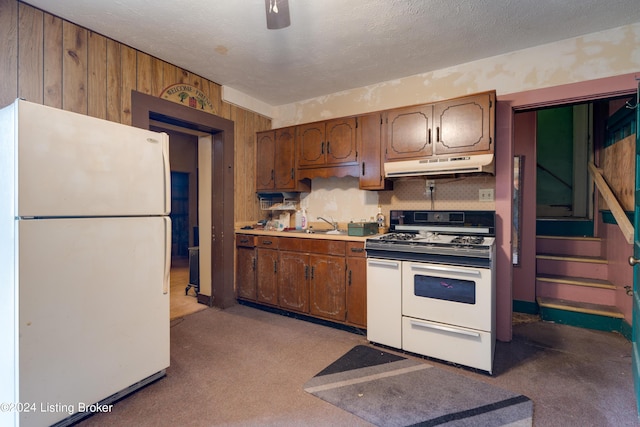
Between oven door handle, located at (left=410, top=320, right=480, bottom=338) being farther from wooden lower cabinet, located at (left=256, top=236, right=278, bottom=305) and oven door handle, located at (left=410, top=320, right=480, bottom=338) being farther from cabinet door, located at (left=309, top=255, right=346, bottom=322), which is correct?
wooden lower cabinet, located at (left=256, top=236, right=278, bottom=305)

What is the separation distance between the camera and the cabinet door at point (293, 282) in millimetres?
3143

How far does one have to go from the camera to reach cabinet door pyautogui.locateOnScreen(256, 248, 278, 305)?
3.37 metres

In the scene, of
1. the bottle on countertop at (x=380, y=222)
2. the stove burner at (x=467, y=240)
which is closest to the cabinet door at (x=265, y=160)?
the bottle on countertop at (x=380, y=222)

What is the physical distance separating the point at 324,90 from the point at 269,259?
2.12 m

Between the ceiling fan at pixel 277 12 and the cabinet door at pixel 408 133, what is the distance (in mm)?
1591

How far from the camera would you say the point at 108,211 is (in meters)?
1.80

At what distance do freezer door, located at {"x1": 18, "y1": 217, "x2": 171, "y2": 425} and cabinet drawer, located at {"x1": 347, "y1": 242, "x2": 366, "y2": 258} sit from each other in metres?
1.57

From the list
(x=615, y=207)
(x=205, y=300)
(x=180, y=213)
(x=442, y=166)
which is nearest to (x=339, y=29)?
(x=442, y=166)

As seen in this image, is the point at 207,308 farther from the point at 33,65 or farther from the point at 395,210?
the point at 33,65

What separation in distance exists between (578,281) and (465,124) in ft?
7.52

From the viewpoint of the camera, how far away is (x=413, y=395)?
1.92m

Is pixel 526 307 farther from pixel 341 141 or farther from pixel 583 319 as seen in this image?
pixel 341 141

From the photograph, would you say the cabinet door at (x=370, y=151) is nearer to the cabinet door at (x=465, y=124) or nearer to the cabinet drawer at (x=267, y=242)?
the cabinet door at (x=465, y=124)

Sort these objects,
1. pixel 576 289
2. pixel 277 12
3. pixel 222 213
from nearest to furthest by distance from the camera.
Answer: pixel 277 12
pixel 576 289
pixel 222 213
